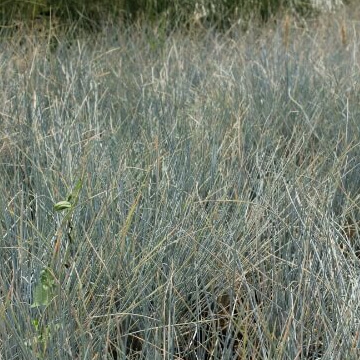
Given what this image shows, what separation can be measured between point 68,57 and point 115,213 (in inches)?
64.4

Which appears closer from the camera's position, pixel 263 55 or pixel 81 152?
pixel 81 152

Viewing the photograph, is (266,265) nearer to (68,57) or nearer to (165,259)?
(165,259)

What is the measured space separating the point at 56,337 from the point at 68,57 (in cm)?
206

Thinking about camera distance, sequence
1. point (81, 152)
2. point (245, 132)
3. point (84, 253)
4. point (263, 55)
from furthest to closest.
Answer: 1. point (263, 55)
2. point (245, 132)
3. point (81, 152)
4. point (84, 253)

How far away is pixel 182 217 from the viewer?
5.21ft

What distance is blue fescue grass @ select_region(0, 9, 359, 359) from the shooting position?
124cm

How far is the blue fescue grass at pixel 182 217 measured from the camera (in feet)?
4.08

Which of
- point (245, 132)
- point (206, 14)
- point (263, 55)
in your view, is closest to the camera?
point (245, 132)

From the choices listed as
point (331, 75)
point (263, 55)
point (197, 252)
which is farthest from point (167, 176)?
point (263, 55)

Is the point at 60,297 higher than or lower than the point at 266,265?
higher

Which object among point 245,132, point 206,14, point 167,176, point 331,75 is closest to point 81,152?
point 167,176

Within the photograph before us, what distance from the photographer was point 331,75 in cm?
269

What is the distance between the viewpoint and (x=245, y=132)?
2.12 m

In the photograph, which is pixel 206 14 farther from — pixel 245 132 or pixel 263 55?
pixel 245 132
